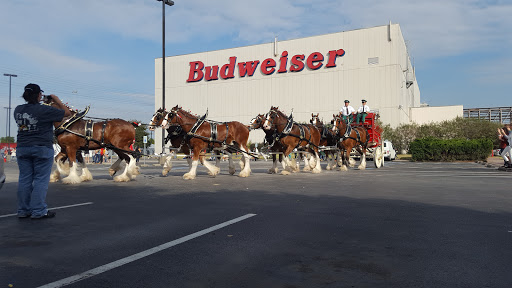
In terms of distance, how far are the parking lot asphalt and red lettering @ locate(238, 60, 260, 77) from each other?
181 ft

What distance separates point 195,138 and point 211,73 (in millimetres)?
53560

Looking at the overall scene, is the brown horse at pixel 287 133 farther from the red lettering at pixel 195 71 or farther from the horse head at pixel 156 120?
the red lettering at pixel 195 71

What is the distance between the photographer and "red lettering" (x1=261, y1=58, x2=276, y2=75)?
198 ft

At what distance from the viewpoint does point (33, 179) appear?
6105mm

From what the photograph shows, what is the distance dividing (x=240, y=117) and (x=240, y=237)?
58.3m

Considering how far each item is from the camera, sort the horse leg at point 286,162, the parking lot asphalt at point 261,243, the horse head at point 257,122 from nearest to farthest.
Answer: the parking lot asphalt at point 261,243
the horse head at point 257,122
the horse leg at point 286,162

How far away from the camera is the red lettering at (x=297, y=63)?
58375mm

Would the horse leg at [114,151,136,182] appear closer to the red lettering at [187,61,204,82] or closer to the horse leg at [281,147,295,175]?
the horse leg at [281,147,295,175]

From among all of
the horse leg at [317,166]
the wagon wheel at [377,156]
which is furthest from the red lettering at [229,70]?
the horse leg at [317,166]

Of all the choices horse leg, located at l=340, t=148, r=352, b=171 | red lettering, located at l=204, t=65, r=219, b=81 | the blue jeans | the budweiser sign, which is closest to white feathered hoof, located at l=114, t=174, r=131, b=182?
the blue jeans

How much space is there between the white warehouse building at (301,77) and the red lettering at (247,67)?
152 millimetres

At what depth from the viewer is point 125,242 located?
4523mm

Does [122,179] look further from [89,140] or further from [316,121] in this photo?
[316,121]

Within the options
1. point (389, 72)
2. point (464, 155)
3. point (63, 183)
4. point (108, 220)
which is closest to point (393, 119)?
point (389, 72)
